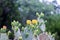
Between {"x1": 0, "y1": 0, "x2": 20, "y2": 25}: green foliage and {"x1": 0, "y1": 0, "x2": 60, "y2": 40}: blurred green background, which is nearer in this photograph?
{"x1": 0, "y1": 0, "x2": 60, "y2": 40}: blurred green background

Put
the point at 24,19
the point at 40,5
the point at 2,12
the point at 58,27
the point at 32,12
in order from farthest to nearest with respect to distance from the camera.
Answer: the point at 40,5
the point at 32,12
the point at 24,19
the point at 2,12
the point at 58,27

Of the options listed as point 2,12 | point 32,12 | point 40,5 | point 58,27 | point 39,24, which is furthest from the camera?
point 40,5

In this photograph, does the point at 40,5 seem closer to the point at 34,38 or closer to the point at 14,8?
the point at 14,8

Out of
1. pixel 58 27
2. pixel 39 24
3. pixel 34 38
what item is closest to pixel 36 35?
pixel 34 38

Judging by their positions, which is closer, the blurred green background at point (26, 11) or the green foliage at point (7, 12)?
the blurred green background at point (26, 11)

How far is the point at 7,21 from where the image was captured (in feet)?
14.5

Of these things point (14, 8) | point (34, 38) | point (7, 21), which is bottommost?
point (34, 38)

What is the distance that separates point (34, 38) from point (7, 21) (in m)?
2.39

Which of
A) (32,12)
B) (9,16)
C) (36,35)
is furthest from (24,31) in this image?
(32,12)

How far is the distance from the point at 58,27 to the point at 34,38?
156 centimetres

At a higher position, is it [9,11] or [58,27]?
→ [9,11]

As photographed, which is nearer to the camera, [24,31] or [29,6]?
[24,31]

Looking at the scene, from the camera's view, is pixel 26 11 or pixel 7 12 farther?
pixel 26 11

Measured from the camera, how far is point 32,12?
5.26 m
